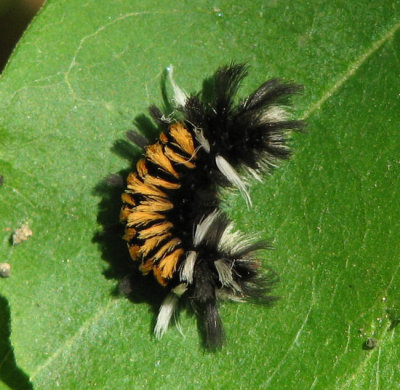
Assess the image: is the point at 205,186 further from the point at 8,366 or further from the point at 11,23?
the point at 11,23

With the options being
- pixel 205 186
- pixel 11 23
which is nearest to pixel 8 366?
pixel 205 186

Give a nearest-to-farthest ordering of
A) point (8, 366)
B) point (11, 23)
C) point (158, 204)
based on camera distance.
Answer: point (158, 204) < point (8, 366) < point (11, 23)

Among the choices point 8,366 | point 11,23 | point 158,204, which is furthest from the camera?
point 11,23

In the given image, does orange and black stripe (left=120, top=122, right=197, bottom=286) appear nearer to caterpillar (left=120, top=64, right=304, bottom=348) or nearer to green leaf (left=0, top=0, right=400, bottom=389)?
caterpillar (left=120, top=64, right=304, bottom=348)

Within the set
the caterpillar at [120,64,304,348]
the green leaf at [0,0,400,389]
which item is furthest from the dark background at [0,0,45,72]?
the caterpillar at [120,64,304,348]

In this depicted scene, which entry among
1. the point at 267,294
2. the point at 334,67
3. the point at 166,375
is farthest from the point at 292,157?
the point at 166,375

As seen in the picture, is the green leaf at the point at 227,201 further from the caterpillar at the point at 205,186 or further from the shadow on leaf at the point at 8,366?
the caterpillar at the point at 205,186
